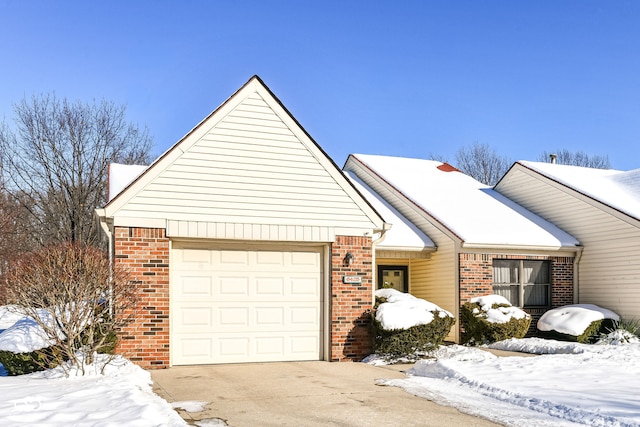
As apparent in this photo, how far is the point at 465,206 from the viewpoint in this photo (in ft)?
63.3

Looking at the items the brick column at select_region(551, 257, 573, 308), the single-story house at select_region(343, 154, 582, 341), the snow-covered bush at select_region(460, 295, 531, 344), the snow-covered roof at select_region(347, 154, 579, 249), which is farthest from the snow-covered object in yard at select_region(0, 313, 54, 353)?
the brick column at select_region(551, 257, 573, 308)

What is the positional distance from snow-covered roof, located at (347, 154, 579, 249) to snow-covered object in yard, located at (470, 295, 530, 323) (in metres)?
1.49

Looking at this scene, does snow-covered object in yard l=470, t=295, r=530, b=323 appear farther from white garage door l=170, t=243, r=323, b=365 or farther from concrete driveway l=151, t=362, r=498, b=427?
white garage door l=170, t=243, r=323, b=365

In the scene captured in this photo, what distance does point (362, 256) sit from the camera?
13.1 metres

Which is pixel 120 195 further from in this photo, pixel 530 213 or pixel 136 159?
pixel 136 159

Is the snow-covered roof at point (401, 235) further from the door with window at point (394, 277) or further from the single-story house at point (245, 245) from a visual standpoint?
the single-story house at point (245, 245)

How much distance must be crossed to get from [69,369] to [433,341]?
730 centimetres

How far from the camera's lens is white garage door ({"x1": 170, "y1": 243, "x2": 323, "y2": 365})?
1193 cm

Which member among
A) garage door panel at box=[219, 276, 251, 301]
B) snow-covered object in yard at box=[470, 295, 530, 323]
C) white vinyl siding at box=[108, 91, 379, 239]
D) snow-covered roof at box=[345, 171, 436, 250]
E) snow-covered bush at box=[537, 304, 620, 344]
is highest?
white vinyl siding at box=[108, 91, 379, 239]

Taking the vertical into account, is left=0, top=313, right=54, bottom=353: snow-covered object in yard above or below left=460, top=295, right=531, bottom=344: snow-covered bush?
above

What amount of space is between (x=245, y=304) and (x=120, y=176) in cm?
643

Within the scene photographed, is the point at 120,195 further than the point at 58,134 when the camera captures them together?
No

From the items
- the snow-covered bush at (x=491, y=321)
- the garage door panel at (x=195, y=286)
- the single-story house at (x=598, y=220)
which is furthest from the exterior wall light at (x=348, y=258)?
the single-story house at (x=598, y=220)

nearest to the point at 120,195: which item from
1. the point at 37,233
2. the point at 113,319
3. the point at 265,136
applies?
the point at 113,319
